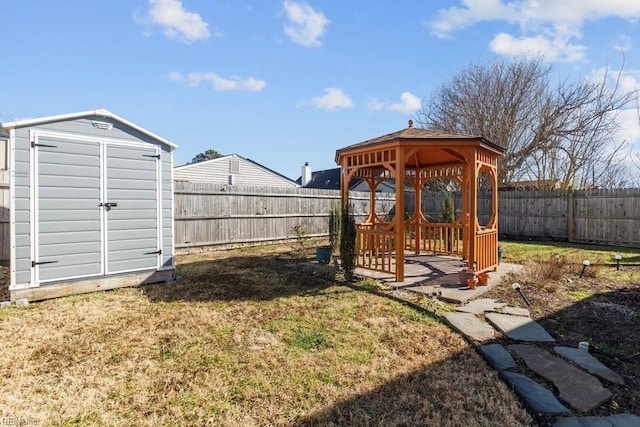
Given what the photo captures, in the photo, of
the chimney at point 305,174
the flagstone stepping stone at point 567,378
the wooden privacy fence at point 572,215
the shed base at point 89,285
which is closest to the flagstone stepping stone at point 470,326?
the flagstone stepping stone at point 567,378

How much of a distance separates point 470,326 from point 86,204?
534cm

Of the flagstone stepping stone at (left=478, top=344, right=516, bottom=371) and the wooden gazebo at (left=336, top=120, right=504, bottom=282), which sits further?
the wooden gazebo at (left=336, top=120, right=504, bottom=282)

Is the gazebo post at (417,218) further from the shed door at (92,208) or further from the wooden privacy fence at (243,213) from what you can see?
the shed door at (92,208)

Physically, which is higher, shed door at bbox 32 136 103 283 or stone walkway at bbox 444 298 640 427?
shed door at bbox 32 136 103 283

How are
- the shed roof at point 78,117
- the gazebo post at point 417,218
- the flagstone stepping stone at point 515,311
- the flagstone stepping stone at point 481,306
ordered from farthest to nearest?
the gazebo post at point 417,218, the shed roof at point 78,117, the flagstone stepping stone at point 481,306, the flagstone stepping stone at point 515,311

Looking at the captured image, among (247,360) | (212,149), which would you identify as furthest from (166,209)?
(212,149)

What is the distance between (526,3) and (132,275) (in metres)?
10.4

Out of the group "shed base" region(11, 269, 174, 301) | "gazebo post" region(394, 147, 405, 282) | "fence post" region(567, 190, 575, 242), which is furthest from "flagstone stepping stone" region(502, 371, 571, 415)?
"fence post" region(567, 190, 575, 242)

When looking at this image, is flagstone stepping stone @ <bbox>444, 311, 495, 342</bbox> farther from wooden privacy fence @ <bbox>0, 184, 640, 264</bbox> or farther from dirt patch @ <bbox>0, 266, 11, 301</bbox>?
wooden privacy fence @ <bbox>0, 184, 640, 264</bbox>

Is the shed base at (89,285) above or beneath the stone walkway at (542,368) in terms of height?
above

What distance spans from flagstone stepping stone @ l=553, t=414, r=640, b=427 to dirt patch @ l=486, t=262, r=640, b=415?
0.09 m

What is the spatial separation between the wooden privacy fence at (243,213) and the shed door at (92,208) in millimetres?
3203

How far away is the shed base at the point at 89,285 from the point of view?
177 inches

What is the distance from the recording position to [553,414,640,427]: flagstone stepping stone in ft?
6.50
